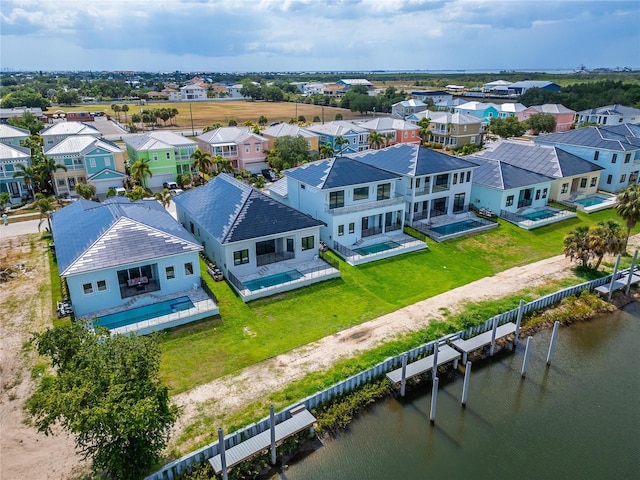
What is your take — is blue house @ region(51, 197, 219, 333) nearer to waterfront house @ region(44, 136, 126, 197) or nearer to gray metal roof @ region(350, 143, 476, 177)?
gray metal roof @ region(350, 143, 476, 177)

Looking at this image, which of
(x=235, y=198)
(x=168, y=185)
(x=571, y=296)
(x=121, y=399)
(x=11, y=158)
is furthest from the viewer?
(x=168, y=185)

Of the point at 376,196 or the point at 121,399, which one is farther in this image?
the point at 376,196

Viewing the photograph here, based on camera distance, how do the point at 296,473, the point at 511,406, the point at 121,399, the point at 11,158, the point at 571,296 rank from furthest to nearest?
1. the point at 11,158
2. the point at 571,296
3. the point at 511,406
4. the point at 296,473
5. the point at 121,399

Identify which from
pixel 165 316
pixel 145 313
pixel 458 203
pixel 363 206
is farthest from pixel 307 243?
pixel 458 203

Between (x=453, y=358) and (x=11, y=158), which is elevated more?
(x=11, y=158)

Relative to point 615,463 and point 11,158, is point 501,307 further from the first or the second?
point 11,158

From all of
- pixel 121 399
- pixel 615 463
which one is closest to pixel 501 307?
pixel 615 463
